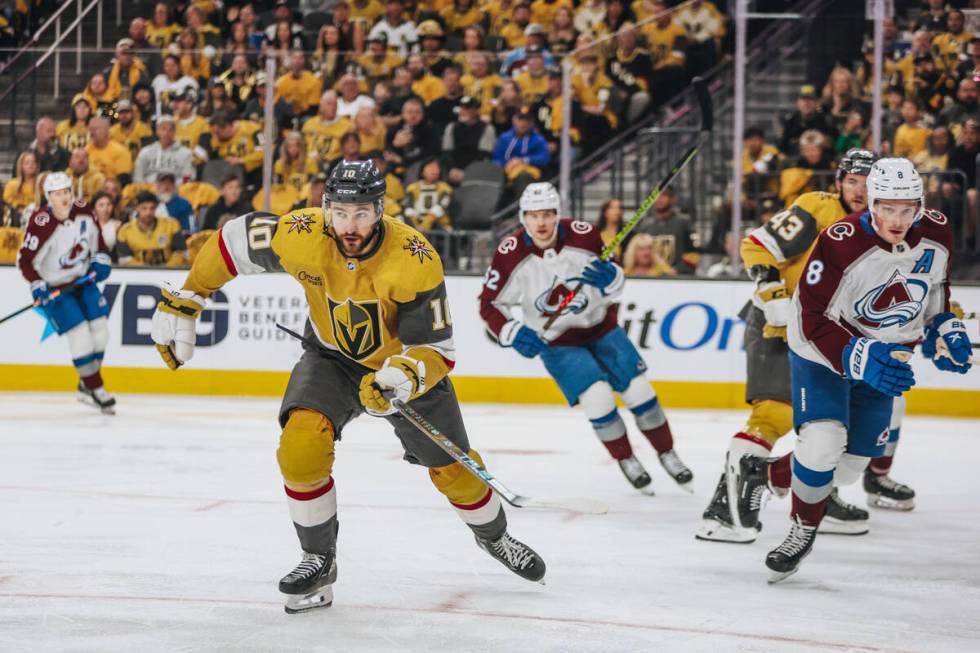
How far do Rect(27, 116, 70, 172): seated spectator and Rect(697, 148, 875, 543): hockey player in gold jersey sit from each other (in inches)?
235

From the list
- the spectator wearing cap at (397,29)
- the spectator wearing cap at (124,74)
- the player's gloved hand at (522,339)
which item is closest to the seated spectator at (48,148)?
the spectator wearing cap at (124,74)

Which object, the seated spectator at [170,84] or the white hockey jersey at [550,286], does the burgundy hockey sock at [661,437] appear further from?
the seated spectator at [170,84]

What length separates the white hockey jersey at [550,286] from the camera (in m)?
5.76

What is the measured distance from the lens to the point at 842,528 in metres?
4.92

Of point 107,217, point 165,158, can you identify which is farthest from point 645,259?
point 107,217

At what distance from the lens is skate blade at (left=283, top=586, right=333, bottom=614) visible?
11.5 feet

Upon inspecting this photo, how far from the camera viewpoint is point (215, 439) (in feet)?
23.7

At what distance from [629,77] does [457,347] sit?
219cm

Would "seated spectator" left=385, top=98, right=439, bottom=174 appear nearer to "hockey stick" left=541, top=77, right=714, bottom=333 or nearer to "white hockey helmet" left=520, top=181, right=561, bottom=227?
"hockey stick" left=541, top=77, right=714, bottom=333

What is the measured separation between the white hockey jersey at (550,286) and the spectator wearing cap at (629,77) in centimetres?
357

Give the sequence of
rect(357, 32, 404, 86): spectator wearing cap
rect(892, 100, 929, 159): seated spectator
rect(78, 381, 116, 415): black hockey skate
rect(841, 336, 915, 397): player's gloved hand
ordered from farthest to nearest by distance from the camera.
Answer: rect(357, 32, 404, 86): spectator wearing cap < rect(892, 100, 929, 159): seated spectator < rect(78, 381, 116, 415): black hockey skate < rect(841, 336, 915, 397): player's gloved hand

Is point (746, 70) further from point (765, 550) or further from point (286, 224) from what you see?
point (286, 224)

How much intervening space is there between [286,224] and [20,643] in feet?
4.00

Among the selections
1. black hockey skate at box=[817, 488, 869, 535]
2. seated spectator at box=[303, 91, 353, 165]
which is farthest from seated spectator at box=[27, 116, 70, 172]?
black hockey skate at box=[817, 488, 869, 535]
